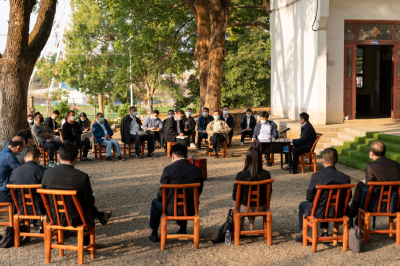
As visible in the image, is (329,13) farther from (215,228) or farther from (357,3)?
(215,228)

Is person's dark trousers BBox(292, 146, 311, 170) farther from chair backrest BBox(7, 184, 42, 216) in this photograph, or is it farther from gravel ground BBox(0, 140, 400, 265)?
chair backrest BBox(7, 184, 42, 216)

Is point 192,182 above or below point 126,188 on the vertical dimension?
above

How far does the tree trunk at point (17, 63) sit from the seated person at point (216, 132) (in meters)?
5.62

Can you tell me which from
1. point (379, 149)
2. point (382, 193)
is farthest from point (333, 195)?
point (379, 149)

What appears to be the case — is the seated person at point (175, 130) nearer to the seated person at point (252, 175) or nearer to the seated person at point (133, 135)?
the seated person at point (133, 135)

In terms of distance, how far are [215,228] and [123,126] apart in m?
7.54

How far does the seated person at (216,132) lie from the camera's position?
1248 cm

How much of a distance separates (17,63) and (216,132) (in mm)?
6042

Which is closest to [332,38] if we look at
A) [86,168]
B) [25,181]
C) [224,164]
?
[224,164]

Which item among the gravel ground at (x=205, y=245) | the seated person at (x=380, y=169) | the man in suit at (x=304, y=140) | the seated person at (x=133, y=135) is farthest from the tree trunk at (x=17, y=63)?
the seated person at (x=380, y=169)

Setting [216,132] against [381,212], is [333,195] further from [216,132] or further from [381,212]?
[216,132]

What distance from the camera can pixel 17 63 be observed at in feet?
26.9

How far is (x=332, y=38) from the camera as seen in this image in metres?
13.5

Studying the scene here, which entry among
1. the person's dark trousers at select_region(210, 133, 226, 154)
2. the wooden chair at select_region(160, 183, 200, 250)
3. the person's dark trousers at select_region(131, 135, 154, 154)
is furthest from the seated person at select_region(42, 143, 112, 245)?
the person's dark trousers at select_region(131, 135, 154, 154)
